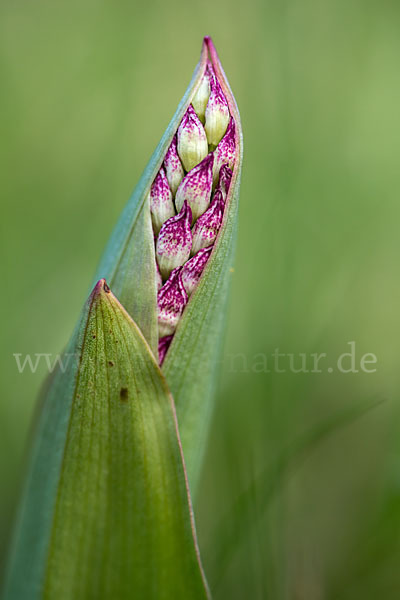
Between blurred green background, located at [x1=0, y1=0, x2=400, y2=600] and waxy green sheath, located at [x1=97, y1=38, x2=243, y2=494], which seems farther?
blurred green background, located at [x1=0, y1=0, x2=400, y2=600]

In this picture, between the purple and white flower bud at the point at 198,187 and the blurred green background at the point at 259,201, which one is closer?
the purple and white flower bud at the point at 198,187

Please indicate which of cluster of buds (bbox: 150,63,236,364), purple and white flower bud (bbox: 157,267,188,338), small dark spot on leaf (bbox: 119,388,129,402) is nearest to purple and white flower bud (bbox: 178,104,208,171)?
cluster of buds (bbox: 150,63,236,364)

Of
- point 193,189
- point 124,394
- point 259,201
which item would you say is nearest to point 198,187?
point 193,189

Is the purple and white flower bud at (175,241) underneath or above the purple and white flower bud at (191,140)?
underneath

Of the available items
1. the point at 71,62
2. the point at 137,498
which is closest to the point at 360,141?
A: the point at 71,62

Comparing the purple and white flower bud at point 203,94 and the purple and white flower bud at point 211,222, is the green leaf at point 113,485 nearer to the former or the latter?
the purple and white flower bud at point 211,222

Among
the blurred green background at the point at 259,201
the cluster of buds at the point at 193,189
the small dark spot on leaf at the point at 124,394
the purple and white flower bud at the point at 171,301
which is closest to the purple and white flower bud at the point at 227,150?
the cluster of buds at the point at 193,189

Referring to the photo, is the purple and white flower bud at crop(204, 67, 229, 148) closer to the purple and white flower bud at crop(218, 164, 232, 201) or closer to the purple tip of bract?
the purple and white flower bud at crop(218, 164, 232, 201)
